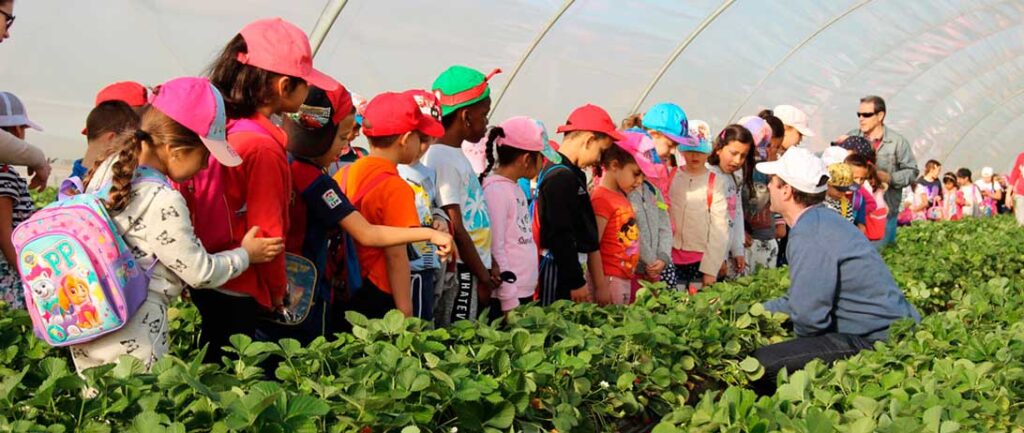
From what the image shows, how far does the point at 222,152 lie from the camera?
260 cm

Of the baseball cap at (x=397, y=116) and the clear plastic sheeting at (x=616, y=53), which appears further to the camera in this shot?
the clear plastic sheeting at (x=616, y=53)

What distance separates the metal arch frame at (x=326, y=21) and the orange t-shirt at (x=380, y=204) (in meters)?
5.06

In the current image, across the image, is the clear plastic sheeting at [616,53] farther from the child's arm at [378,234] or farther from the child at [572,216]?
the child's arm at [378,234]

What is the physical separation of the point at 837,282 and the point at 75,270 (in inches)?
119

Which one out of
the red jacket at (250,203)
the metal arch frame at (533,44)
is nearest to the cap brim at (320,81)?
the red jacket at (250,203)

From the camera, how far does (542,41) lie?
436 inches

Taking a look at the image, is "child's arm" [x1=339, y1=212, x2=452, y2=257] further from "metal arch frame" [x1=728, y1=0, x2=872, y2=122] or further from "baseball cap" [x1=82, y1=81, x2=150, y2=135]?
"metal arch frame" [x1=728, y1=0, x2=872, y2=122]

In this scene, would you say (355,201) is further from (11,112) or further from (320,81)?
(11,112)

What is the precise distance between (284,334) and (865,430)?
5.79 feet

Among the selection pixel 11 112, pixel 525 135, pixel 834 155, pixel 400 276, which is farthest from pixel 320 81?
pixel 834 155

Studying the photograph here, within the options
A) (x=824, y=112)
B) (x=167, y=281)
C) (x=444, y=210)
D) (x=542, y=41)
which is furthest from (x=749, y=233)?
(x=824, y=112)

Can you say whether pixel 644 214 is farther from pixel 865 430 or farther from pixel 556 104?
pixel 556 104

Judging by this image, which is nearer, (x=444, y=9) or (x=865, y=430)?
(x=865, y=430)

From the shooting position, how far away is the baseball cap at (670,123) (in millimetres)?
5887
